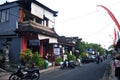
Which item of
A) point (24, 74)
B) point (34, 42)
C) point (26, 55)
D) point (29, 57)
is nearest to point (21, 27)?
point (34, 42)

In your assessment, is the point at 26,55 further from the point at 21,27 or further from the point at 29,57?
the point at 21,27

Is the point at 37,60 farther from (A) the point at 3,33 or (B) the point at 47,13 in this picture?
(B) the point at 47,13

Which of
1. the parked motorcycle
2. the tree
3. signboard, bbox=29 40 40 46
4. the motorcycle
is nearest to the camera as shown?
the motorcycle

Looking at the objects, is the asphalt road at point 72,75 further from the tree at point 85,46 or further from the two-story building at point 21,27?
the tree at point 85,46

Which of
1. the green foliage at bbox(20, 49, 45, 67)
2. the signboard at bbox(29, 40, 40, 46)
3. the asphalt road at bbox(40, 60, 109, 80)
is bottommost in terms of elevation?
the asphalt road at bbox(40, 60, 109, 80)

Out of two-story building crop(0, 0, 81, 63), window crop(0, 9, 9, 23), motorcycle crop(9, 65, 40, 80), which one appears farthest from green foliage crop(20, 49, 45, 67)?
motorcycle crop(9, 65, 40, 80)

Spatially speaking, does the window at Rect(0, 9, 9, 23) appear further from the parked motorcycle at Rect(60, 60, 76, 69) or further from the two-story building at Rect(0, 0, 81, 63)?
the parked motorcycle at Rect(60, 60, 76, 69)

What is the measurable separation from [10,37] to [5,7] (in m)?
4.06

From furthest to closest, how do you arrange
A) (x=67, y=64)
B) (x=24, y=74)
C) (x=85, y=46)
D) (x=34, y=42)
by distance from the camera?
1. (x=85, y=46)
2. (x=67, y=64)
3. (x=34, y=42)
4. (x=24, y=74)

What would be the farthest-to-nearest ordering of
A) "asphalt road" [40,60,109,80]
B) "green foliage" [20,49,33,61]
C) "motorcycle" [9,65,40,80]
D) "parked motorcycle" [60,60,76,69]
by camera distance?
"parked motorcycle" [60,60,76,69]
"green foliage" [20,49,33,61]
"asphalt road" [40,60,109,80]
"motorcycle" [9,65,40,80]

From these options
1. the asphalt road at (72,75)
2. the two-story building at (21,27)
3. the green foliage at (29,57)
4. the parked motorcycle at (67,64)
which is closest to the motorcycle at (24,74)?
the asphalt road at (72,75)

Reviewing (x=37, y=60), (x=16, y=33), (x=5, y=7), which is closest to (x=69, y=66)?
(x=37, y=60)

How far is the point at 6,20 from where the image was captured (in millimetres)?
28875

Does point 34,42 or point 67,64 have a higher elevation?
point 34,42
